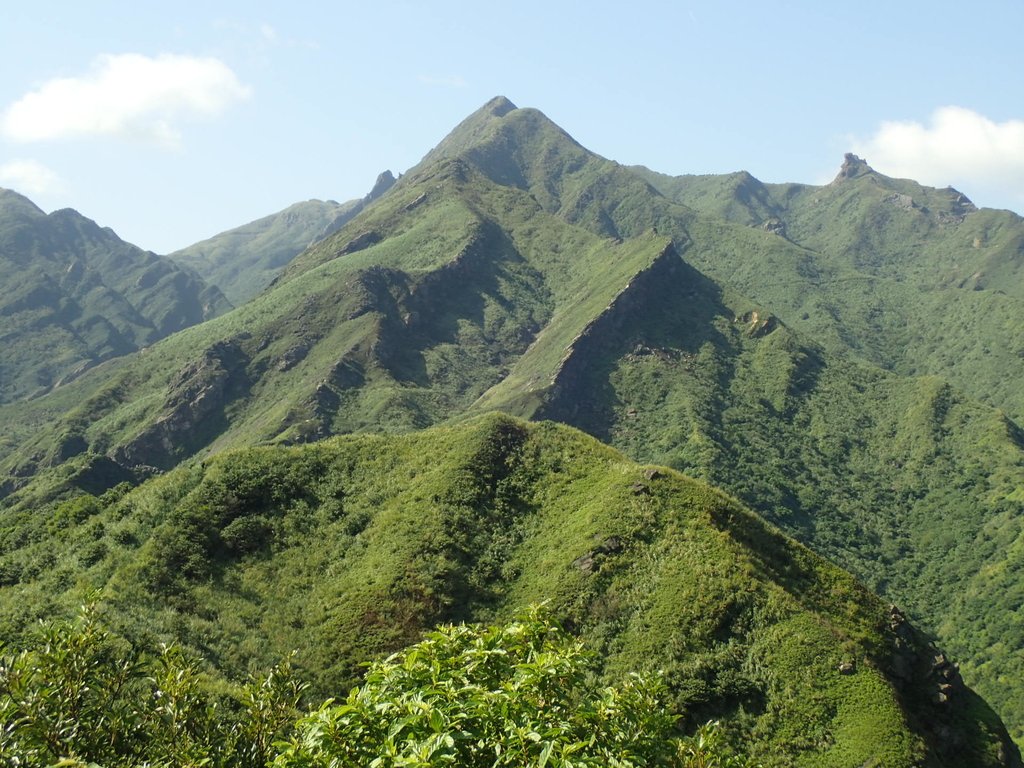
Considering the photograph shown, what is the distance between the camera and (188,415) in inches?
7165

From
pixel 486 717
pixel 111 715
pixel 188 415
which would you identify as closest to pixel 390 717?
pixel 486 717

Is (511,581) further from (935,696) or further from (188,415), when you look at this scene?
(188,415)

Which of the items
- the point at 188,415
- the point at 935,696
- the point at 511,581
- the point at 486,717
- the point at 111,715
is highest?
the point at 486,717

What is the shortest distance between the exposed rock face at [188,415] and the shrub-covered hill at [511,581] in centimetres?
11834

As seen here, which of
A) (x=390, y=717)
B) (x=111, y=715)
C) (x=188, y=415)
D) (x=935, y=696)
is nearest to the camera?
(x=390, y=717)

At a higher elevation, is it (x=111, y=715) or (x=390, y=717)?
(x=390, y=717)

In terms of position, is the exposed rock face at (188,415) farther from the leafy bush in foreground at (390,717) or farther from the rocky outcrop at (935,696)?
the leafy bush in foreground at (390,717)

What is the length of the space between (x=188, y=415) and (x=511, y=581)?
150575 mm

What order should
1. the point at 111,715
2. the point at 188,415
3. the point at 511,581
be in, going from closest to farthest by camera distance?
the point at 111,715 < the point at 511,581 < the point at 188,415

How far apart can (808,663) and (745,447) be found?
123240mm

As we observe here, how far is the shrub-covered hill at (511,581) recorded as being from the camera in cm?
4431

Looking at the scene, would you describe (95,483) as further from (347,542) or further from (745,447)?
(745,447)

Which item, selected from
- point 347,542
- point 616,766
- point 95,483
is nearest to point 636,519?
point 347,542

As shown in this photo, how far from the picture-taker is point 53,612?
41844 millimetres
